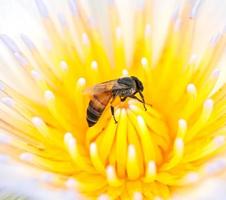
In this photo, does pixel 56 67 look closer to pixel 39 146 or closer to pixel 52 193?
pixel 39 146

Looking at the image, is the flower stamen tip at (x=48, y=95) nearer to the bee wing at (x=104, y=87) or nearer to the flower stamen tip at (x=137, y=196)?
the bee wing at (x=104, y=87)

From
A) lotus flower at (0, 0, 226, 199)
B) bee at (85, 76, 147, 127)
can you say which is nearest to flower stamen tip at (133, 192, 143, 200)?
lotus flower at (0, 0, 226, 199)

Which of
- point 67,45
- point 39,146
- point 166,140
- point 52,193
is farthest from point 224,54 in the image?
Result: point 52,193

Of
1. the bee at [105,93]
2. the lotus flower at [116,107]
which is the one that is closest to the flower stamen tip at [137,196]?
the lotus flower at [116,107]

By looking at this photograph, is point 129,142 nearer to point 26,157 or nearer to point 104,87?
point 104,87

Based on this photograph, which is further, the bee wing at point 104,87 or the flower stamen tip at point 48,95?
the flower stamen tip at point 48,95

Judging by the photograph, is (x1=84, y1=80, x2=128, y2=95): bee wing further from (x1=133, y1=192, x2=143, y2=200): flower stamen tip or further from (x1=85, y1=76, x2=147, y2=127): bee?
(x1=133, y1=192, x2=143, y2=200): flower stamen tip

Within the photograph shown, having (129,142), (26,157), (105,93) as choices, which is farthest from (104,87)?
(26,157)

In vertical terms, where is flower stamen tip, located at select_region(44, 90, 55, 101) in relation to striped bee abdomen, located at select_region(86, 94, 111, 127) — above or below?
above
